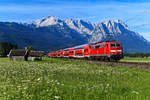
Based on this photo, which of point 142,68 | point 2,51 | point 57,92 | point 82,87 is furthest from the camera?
point 2,51

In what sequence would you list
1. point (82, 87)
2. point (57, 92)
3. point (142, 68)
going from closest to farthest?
point (57, 92), point (82, 87), point (142, 68)

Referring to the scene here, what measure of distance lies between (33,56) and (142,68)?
44.6 m

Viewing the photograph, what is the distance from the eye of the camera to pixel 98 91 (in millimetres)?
11617

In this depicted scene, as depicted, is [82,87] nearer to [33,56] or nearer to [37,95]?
[37,95]

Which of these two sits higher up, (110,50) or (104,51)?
(110,50)

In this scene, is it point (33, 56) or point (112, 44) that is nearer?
point (112, 44)

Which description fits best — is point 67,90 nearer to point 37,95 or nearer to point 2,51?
point 37,95

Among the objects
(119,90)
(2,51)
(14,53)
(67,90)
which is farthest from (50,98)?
(2,51)

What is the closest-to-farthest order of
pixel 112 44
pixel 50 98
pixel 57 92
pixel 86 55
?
pixel 50 98 < pixel 57 92 < pixel 112 44 < pixel 86 55

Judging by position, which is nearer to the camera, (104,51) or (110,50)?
(110,50)

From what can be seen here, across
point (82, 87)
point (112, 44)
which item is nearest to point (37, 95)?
point (82, 87)

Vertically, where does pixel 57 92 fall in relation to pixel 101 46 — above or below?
below

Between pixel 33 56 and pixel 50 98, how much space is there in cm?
6148

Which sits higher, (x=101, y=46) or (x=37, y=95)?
(x=101, y=46)
